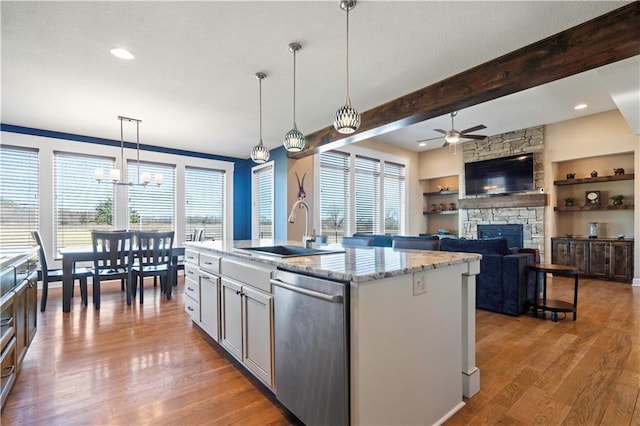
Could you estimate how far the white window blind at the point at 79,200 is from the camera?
5039mm

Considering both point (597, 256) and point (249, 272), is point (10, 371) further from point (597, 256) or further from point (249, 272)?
point (597, 256)

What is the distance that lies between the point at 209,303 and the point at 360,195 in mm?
5019

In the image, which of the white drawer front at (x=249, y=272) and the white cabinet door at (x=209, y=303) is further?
the white cabinet door at (x=209, y=303)

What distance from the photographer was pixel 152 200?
19.4 feet

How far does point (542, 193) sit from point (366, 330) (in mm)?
6529

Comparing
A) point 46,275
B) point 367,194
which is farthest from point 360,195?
point 46,275

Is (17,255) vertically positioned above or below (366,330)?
above

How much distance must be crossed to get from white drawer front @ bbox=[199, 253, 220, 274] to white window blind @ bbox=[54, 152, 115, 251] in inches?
144

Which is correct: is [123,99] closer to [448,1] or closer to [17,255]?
[17,255]

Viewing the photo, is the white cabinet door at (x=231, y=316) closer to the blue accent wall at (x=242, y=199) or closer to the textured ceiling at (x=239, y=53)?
the textured ceiling at (x=239, y=53)

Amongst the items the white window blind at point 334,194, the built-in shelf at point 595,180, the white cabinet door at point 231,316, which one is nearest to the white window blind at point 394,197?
the white window blind at point 334,194

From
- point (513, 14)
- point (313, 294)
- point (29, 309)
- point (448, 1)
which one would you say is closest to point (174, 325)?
point (29, 309)

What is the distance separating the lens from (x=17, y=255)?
204cm

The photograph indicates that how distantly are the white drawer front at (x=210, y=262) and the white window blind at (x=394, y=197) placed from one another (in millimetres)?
5512
